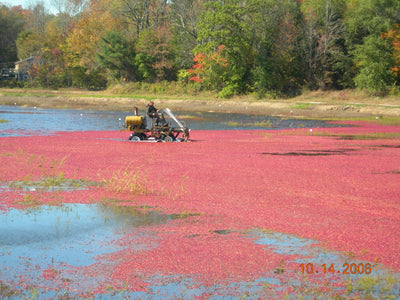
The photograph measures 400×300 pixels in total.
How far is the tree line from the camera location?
63.6 meters

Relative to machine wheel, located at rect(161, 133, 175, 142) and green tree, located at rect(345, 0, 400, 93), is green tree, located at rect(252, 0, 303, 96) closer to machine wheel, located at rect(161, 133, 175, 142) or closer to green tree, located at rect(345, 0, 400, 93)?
green tree, located at rect(345, 0, 400, 93)

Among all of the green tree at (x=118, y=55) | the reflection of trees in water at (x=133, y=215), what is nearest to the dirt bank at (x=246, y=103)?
the green tree at (x=118, y=55)

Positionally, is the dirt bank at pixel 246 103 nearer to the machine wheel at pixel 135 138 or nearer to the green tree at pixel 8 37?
the green tree at pixel 8 37

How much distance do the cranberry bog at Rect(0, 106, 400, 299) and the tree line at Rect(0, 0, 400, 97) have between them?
4546cm

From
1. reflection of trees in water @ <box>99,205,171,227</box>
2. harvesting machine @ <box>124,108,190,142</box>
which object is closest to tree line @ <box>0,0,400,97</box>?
harvesting machine @ <box>124,108,190,142</box>

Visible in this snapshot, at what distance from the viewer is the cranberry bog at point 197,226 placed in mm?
7789

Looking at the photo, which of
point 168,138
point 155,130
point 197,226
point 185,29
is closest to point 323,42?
point 185,29

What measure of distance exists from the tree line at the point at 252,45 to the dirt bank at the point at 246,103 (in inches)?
111

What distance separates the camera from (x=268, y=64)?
2704 inches

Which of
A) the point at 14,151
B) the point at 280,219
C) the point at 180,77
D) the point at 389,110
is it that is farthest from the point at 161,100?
the point at 280,219

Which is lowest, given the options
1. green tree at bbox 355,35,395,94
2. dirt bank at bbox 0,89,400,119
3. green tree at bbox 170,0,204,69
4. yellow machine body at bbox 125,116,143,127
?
dirt bank at bbox 0,89,400,119

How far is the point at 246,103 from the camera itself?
6181 centimetres

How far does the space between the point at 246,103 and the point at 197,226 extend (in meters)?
51.6

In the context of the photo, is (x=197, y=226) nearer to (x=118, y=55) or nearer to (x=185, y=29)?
(x=185, y=29)
